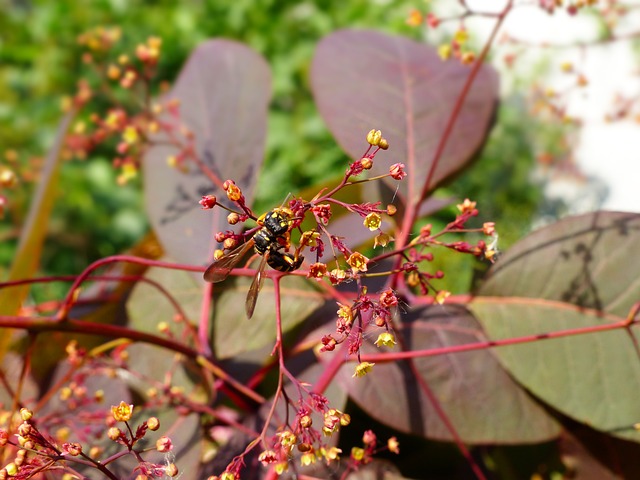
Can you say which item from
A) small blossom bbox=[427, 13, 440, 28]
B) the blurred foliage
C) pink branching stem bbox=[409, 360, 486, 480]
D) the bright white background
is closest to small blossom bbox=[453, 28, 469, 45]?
small blossom bbox=[427, 13, 440, 28]

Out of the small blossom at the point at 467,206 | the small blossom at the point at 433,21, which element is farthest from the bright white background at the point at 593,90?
the small blossom at the point at 467,206

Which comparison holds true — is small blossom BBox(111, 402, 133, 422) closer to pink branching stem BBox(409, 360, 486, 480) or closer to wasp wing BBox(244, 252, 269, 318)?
wasp wing BBox(244, 252, 269, 318)

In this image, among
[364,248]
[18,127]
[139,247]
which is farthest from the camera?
[18,127]

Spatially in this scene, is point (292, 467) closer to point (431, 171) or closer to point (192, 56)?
point (431, 171)

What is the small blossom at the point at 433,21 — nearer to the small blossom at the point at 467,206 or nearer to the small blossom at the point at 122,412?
the small blossom at the point at 467,206

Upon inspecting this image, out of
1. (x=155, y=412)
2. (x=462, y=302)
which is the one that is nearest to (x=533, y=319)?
(x=462, y=302)

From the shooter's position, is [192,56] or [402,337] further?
[192,56]

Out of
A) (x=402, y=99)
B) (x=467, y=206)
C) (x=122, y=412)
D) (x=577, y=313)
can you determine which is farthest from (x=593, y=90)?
(x=122, y=412)
